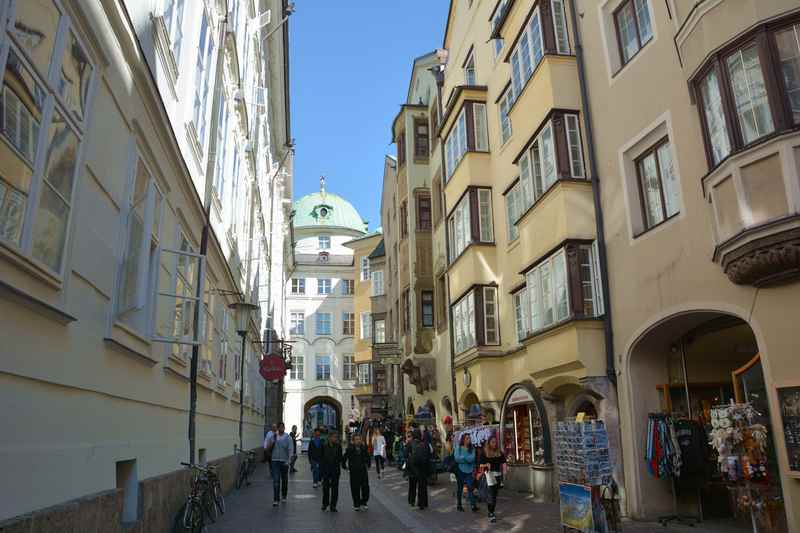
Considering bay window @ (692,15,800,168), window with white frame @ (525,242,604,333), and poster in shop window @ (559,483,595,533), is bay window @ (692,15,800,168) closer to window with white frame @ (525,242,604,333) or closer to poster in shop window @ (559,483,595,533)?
window with white frame @ (525,242,604,333)

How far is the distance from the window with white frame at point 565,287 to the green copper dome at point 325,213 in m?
60.9

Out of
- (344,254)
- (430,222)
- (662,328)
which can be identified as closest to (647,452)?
(662,328)

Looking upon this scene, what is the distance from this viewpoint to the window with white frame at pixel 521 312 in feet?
58.0

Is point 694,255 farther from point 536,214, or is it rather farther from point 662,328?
point 536,214

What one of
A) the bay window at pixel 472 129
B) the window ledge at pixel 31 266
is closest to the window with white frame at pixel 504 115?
the bay window at pixel 472 129

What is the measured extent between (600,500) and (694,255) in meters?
4.29

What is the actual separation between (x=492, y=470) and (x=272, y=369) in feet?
26.5

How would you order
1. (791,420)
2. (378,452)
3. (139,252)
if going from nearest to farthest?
(139,252) → (791,420) → (378,452)

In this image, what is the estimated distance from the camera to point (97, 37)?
6.45 m

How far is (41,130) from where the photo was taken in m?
5.09

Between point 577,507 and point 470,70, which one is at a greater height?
point 470,70

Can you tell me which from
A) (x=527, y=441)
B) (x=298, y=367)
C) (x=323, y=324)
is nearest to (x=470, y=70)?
(x=527, y=441)

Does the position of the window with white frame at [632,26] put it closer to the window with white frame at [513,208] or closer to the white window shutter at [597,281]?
the white window shutter at [597,281]

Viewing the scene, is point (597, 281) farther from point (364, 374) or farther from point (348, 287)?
point (348, 287)
